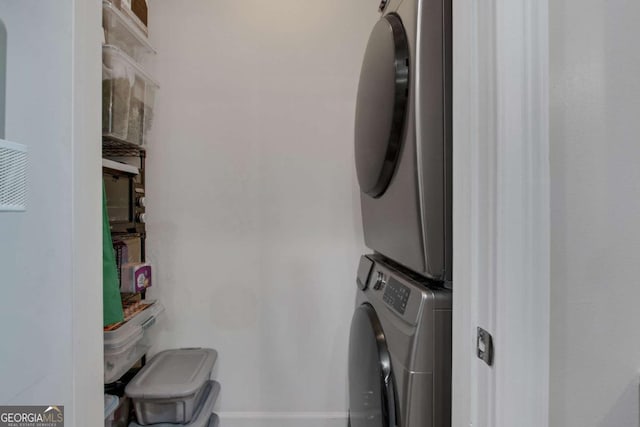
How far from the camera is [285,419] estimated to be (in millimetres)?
1507

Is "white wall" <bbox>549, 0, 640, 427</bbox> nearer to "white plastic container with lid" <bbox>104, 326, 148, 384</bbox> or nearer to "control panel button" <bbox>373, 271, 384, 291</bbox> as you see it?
"control panel button" <bbox>373, 271, 384, 291</bbox>

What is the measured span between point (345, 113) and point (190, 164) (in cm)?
83

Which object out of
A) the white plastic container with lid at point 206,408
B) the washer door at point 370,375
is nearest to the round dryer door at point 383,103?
the washer door at point 370,375

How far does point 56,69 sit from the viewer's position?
689 millimetres

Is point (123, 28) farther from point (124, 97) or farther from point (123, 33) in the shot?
point (124, 97)

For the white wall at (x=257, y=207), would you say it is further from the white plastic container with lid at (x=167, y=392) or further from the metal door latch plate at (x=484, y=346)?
the metal door latch plate at (x=484, y=346)

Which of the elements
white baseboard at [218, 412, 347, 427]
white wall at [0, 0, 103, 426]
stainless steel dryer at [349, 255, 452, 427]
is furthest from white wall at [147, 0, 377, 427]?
white wall at [0, 0, 103, 426]

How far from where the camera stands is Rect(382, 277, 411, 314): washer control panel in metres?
0.74

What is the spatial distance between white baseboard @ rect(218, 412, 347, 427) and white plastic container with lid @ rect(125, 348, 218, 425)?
27 centimetres

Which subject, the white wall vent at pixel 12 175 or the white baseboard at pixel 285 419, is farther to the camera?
the white baseboard at pixel 285 419

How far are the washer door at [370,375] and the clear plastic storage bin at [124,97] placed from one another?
3.83 feet

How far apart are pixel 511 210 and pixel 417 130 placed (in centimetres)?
32

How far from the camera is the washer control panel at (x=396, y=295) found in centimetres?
74

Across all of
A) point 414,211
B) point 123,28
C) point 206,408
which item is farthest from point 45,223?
point 206,408
